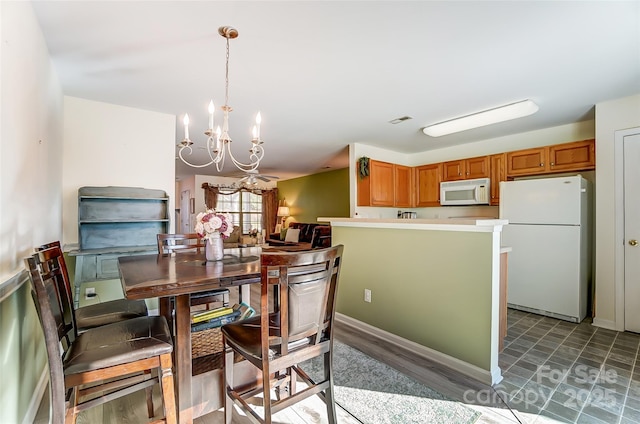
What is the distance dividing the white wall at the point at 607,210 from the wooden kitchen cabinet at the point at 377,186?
98.1 inches

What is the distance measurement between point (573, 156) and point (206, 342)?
4.47m

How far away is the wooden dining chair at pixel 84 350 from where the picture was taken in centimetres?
107

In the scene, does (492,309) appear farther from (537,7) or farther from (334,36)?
(334,36)

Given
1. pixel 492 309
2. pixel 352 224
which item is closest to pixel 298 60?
Result: pixel 352 224

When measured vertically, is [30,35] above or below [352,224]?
above

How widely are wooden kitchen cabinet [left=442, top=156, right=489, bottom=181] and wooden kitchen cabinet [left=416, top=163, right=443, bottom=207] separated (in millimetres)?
133

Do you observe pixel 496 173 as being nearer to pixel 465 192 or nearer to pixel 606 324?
pixel 465 192

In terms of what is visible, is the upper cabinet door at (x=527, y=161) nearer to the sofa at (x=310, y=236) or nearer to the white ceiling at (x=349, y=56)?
the white ceiling at (x=349, y=56)

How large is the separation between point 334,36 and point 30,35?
1.74m

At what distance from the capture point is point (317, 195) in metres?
7.57

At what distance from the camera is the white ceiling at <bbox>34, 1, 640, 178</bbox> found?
1.60 metres

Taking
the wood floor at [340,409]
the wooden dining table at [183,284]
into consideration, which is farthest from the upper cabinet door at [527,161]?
the wooden dining table at [183,284]

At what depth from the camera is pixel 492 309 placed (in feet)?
6.67

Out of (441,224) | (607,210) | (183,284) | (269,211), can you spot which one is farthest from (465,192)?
(269,211)
